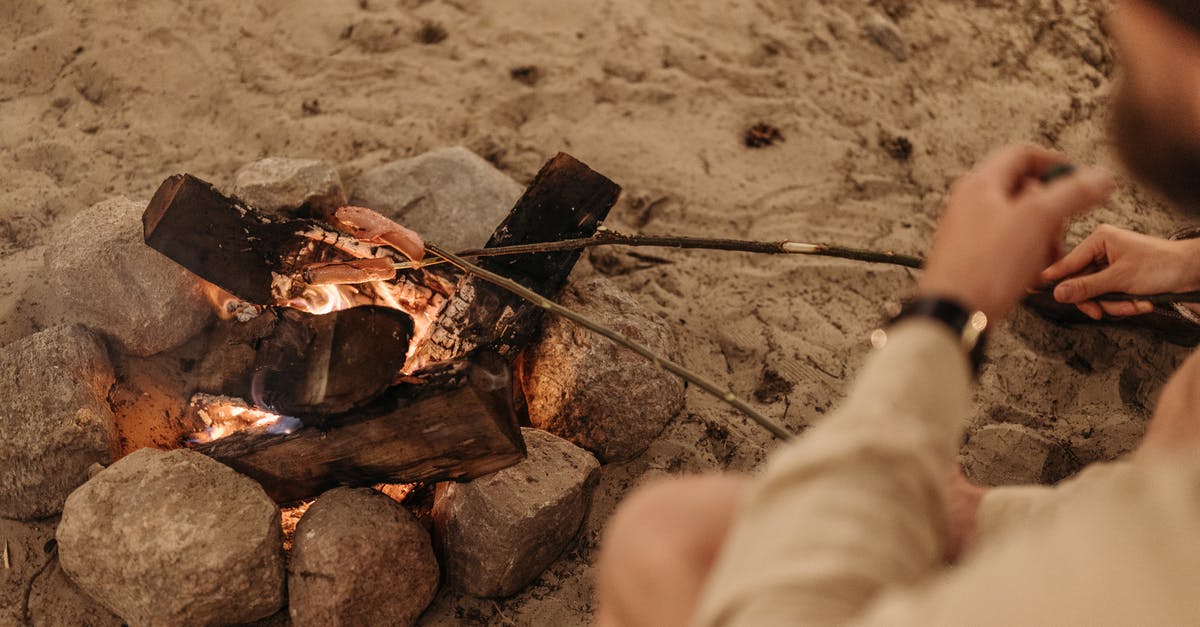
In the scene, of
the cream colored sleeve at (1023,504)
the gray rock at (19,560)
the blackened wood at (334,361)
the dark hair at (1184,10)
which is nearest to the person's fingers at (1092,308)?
the cream colored sleeve at (1023,504)

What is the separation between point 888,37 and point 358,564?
3583mm

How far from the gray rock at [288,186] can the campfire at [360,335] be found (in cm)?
19

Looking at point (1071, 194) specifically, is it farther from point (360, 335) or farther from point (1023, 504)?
point (360, 335)

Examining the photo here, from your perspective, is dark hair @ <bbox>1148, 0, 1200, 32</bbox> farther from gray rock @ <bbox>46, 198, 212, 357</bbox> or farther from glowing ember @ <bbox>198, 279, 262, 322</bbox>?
gray rock @ <bbox>46, 198, 212, 357</bbox>

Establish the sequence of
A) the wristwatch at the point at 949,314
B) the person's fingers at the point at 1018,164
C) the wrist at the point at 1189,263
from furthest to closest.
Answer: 1. the wrist at the point at 1189,263
2. the person's fingers at the point at 1018,164
3. the wristwatch at the point at 949,314

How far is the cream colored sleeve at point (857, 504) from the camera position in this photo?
41.1 inches

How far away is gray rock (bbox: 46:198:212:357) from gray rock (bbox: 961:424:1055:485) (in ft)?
8.78

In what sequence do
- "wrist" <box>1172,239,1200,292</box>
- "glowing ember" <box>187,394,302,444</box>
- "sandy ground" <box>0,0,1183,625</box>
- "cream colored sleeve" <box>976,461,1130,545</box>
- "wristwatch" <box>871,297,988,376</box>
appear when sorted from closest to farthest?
"wristwatch" <box>871,297,988,376</box>
"cream colored sleeve" <box>976,461,1130,545</box>
"wrist" <box>1172,239,1200,292</box>
"glowing ember" <box>187,394,302,444</box>
"sandy ground" <box>0,0,1183,625</box>

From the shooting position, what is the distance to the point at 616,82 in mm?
3883

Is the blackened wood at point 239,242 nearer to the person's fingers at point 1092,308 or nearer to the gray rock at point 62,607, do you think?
the gray rock at point 62,607

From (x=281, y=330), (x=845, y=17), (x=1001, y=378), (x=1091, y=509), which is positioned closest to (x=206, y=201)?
(x=281, y=330)

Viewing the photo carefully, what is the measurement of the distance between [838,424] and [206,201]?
6.66 feet

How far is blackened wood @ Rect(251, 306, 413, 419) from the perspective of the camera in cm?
216

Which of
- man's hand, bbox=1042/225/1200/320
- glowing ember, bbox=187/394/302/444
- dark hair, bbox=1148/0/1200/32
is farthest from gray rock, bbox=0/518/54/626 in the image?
man's hand, bbox=1042/225/1200/320
